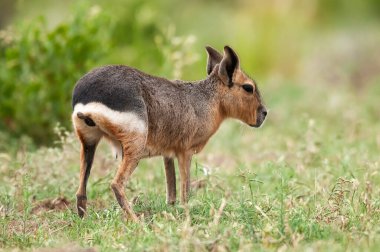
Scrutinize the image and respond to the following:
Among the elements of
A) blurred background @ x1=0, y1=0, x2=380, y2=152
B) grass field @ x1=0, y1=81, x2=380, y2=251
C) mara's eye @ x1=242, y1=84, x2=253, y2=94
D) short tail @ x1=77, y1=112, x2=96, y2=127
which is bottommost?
grass field @ x1=0, y1=81, x2=380, y2=251

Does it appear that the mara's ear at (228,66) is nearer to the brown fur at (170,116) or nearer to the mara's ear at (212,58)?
the brown fur at (170,116)

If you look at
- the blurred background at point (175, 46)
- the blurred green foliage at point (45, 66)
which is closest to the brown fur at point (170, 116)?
the blurred background at point (175, 46)

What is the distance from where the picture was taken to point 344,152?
361 inches

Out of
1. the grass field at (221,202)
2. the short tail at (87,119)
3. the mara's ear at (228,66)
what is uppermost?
the mara's ear at (228,66)

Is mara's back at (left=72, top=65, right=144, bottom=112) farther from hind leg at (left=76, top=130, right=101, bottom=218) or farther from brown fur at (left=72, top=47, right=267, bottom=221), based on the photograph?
hind leg at (left=76, top=130, right=101, bottom=218)

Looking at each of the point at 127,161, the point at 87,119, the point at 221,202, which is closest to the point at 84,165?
the point at 127,161

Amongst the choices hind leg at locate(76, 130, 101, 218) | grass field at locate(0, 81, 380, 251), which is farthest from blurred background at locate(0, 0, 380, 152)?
hind leg at locate(76, 130, 101, 218)

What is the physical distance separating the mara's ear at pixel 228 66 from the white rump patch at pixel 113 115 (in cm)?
126

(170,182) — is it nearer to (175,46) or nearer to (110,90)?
(110,90)

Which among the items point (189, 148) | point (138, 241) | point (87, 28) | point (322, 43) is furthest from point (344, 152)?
point (322, 43)

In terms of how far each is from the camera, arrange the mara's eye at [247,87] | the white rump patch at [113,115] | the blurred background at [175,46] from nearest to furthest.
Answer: the white rump patch at [113,115] < the mara's eye at [247,87] < the blurred background at [175,46]

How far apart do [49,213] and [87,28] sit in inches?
134

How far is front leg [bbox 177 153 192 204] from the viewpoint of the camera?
7.03m

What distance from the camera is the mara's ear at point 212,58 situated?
7828 millimetres
